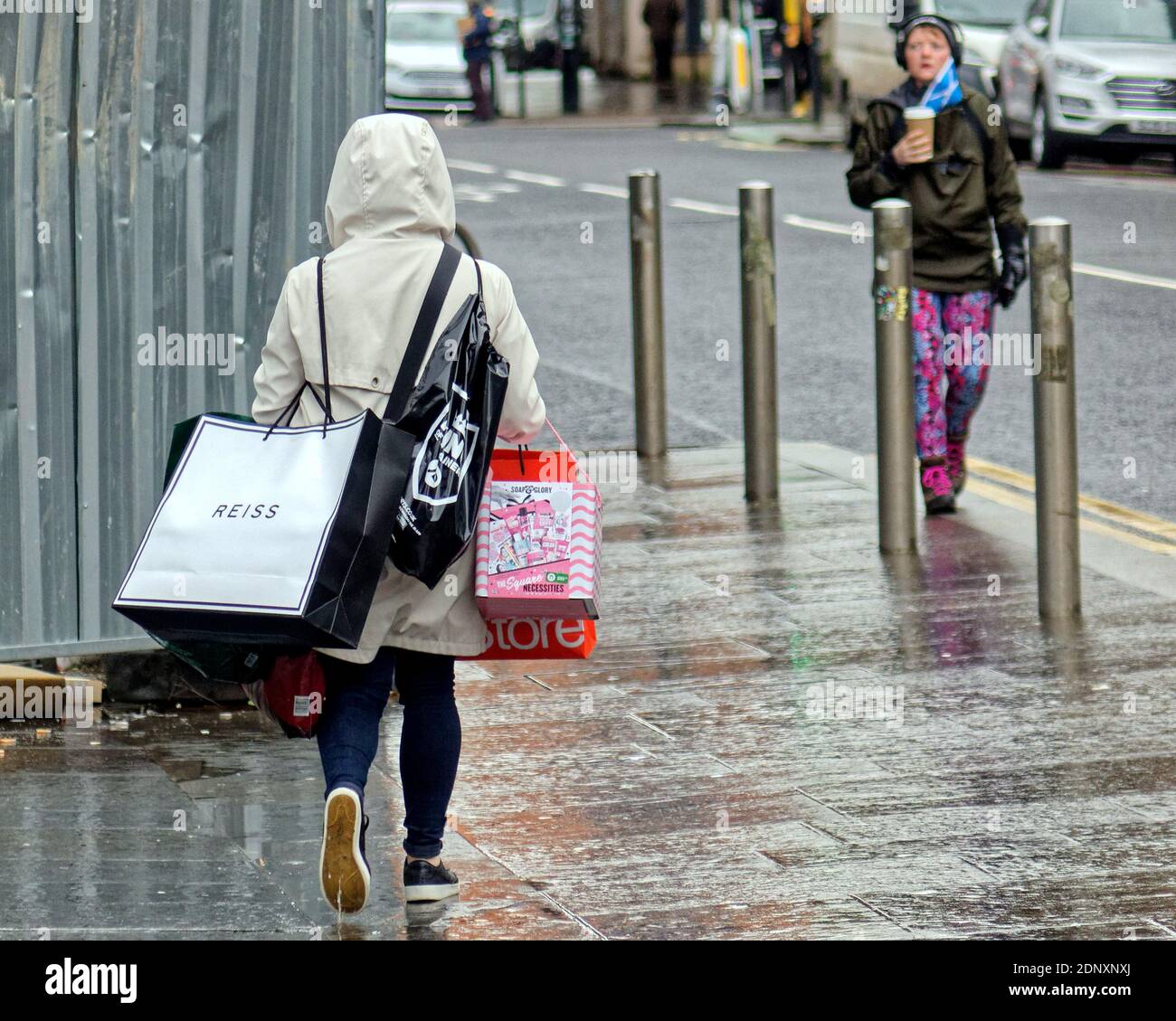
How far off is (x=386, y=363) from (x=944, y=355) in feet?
13.8

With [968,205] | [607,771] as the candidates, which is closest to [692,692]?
[607,771]

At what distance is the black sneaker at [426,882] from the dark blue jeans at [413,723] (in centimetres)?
3

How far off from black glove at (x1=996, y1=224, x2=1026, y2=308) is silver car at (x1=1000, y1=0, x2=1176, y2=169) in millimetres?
13233

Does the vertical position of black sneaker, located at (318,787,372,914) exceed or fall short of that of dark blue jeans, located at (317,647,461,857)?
it falls short

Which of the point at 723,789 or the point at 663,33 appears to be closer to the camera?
the point at 723,789

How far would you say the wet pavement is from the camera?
4.38 meters

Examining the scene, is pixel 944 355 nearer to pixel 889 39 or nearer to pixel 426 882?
pixel 426 882

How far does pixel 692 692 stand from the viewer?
19.8 ft

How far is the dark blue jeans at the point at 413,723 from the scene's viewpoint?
441 centimetres

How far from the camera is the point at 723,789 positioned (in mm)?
5184

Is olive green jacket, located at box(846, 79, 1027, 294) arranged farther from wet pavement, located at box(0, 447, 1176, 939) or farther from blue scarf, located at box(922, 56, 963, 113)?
wet pavement, located at box(0, 447, 1176, 939)
